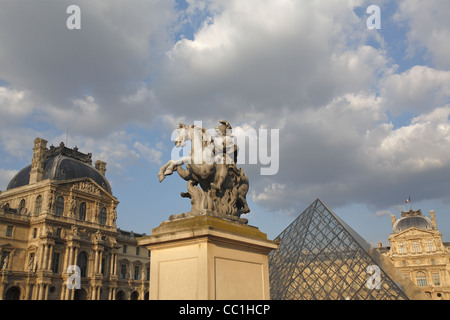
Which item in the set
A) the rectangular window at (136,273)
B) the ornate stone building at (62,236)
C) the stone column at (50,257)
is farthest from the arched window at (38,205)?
the rectangular window at (136,273)

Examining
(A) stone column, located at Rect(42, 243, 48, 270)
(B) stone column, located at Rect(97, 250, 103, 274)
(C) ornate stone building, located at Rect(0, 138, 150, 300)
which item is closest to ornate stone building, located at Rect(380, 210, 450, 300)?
(C) ornate stone building, located at Rect(0, 138, 150, 300)

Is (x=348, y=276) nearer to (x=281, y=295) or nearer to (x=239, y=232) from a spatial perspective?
(x=281, y=295)

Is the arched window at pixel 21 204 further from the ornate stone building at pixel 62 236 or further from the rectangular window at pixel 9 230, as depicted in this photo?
the rectangular window at pixel 9 230

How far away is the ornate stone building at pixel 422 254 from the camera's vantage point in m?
68.7

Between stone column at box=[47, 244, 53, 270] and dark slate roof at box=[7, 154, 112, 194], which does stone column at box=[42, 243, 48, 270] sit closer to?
stone column at box=[47, 244, 53, 270]

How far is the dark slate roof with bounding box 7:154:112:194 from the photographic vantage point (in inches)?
1945

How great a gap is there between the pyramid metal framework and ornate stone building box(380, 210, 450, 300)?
43.4 m

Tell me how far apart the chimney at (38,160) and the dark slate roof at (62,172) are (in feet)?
1.93

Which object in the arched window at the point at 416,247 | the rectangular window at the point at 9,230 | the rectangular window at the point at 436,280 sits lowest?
the rectangular window at the point at 436,280

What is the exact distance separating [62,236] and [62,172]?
8.29 meters

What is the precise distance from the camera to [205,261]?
13.4 ft

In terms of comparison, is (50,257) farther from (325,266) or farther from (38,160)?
(325,266)

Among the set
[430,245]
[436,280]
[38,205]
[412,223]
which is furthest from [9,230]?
[412,223]
